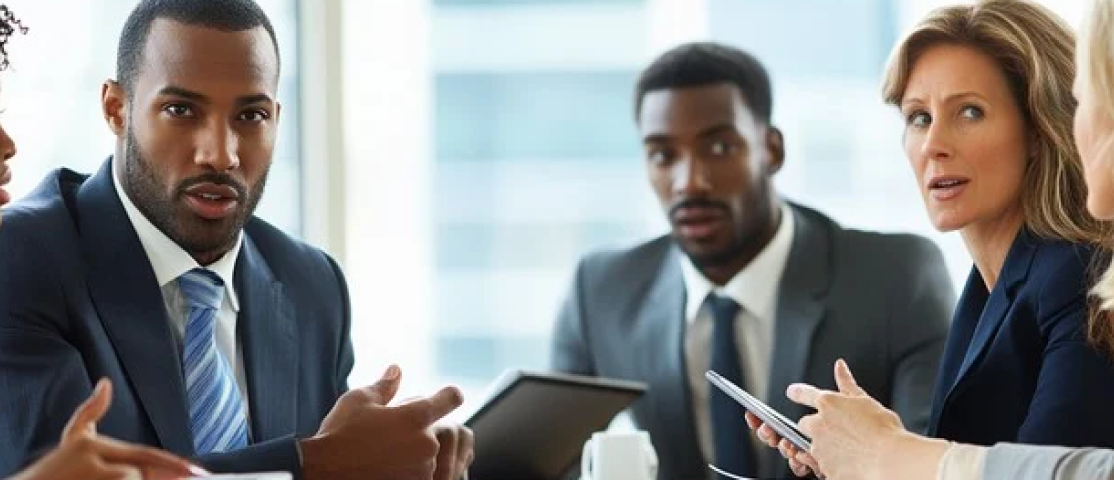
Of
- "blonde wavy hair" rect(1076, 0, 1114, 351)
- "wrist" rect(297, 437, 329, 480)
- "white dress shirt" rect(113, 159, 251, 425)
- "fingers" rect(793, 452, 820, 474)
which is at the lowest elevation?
"fingers" rect(793, 452, 820, 474)

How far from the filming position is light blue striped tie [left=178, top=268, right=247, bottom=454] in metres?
2.78

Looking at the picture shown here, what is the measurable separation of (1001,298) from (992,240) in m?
0.20

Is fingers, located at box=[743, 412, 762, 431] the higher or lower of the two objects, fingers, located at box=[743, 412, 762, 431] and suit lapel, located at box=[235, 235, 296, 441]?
the lower

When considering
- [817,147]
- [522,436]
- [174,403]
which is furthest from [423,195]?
[174,403]

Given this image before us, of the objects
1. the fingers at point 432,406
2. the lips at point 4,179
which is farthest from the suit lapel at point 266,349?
the lips at point 4,179

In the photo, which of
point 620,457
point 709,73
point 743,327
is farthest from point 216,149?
point 709,73

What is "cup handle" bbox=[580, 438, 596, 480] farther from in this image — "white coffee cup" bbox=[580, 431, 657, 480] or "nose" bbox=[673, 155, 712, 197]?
"nose" bbox=[673, 155, 712, 197]

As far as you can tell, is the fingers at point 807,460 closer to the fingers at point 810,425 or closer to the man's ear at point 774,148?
the fingers at point 810,425

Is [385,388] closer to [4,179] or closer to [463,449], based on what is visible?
[463,449]

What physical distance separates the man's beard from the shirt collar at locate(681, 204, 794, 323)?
1567 mm

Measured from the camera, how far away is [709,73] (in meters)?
4.37

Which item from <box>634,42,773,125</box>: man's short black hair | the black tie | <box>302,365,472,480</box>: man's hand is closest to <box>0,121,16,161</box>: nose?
<box>302,365,472,480</box>: man's hand

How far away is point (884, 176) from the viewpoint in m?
5.52

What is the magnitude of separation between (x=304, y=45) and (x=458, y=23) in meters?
0.89
